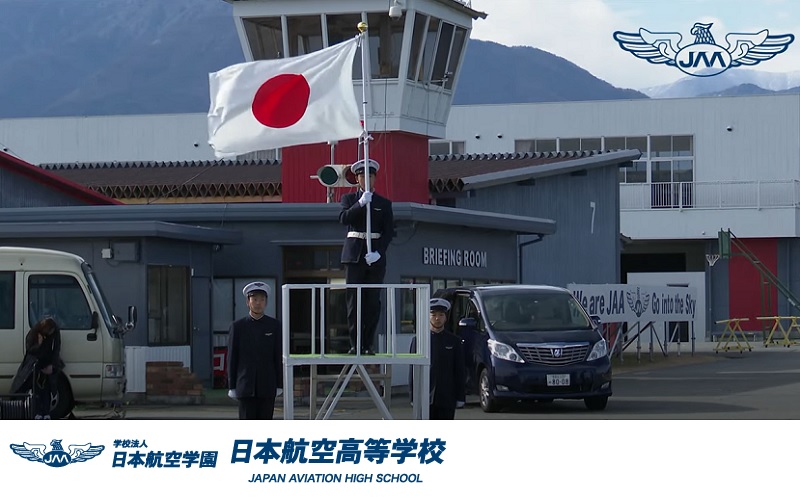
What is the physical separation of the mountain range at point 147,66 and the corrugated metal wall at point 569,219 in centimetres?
386

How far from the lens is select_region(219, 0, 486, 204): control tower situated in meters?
28.7

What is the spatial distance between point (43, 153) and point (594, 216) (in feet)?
65.7

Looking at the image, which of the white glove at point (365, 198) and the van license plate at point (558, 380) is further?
the van license plate at point (558, 380)

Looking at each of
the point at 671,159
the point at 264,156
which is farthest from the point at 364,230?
the point at 671,159

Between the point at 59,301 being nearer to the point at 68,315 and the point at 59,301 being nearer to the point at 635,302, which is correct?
the point at 68,315

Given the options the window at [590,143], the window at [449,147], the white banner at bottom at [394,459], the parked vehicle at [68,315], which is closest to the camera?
the white banner at bottom at [394,459]

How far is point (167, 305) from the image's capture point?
23.1 meters

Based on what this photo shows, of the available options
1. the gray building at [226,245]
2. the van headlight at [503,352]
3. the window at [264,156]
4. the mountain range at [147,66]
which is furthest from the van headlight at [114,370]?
the window at [264,156]

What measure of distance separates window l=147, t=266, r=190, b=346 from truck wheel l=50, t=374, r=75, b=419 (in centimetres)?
436

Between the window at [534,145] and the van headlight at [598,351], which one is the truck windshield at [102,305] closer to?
the van headlight at [598,351]

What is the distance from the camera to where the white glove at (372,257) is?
1380 cm

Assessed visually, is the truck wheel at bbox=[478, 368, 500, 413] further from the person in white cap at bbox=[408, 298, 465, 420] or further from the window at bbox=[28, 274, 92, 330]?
the person in white cap at bbox=[408, 298, 465, 420]

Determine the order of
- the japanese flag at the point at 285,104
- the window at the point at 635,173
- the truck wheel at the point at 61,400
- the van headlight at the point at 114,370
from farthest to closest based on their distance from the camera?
the window at the point at 635,173 < the van headlight at the point at 114,370 < the truck wheel at the point at 61,400 < the japanese flag at the point at 285,104

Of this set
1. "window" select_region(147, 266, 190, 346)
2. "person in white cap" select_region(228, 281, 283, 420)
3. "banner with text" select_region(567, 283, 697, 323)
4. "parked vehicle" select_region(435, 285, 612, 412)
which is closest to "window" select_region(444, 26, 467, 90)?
"banner with text" select_region(567, 283, 697, 323)
